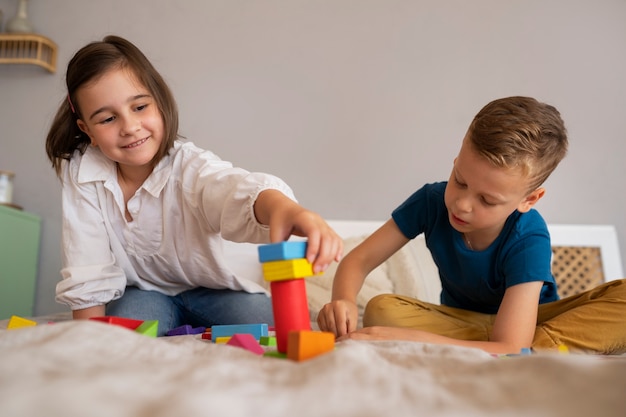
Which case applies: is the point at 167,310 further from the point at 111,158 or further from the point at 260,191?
the point at 260,191

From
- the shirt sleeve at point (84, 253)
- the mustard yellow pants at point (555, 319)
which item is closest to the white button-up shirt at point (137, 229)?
the shirt sleeve at point (84, 253)

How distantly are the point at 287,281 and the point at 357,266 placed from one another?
520mm

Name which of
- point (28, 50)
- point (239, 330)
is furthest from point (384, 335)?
point (28, 50)

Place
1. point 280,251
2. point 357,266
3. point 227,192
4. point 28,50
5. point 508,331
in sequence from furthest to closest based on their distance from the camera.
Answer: point 28,50 < point 357,266 < point 227,192 < point 508,331 < point 280,251

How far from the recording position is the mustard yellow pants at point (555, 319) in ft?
3.47

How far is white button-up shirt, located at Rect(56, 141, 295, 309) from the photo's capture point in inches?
47.9

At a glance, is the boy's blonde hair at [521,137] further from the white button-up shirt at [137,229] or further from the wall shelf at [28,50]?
the wall shelf at [28,50]

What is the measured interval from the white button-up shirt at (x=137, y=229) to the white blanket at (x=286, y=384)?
0.72 m

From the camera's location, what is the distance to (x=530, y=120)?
1060 mm

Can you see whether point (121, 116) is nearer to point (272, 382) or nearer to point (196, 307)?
point (196, 307)

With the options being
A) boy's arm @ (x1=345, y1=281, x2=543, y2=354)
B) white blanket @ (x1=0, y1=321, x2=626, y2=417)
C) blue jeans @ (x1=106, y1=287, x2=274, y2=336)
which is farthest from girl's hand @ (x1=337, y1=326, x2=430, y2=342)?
blue jeans @ (x1=106, y1=287, x2=274, y2=336)

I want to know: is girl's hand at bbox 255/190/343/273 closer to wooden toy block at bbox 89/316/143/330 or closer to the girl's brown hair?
wooden toy block at bbox 89/316/143/330

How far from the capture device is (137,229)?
128 centimetres

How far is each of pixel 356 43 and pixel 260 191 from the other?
1.46 m
